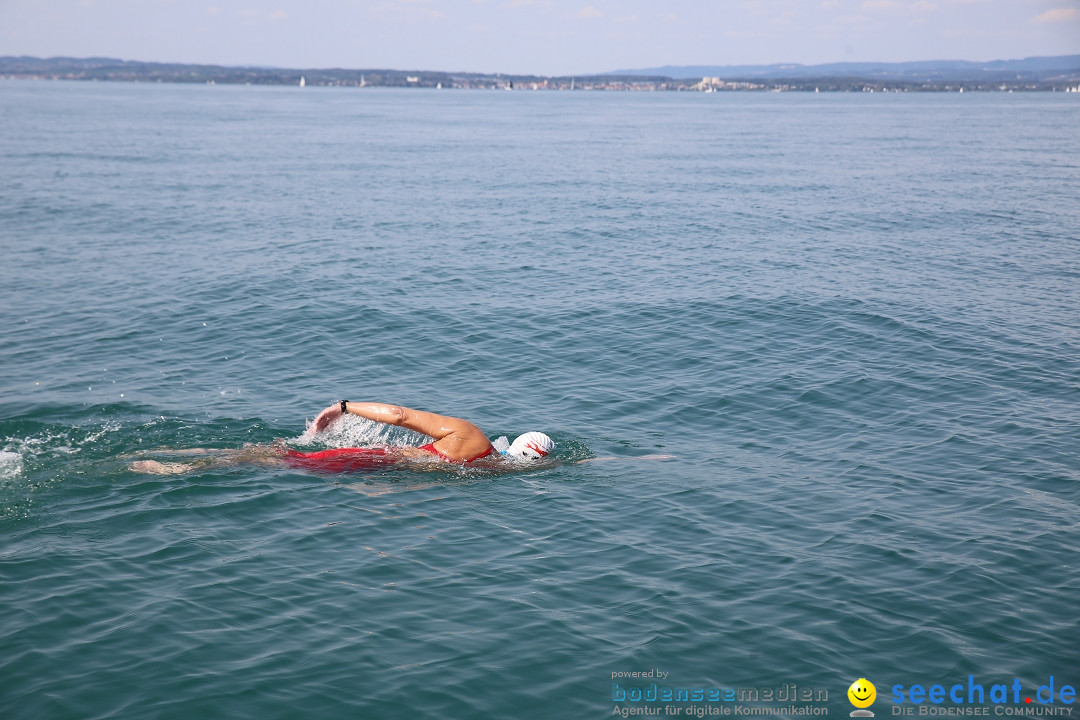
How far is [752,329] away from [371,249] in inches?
699

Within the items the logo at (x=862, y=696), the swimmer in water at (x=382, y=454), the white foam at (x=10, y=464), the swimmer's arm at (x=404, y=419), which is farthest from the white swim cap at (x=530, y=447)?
the white foam at (x=10, y=464)

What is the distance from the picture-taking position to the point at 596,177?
186ft

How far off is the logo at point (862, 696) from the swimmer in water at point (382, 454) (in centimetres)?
693

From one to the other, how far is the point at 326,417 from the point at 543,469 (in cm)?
418

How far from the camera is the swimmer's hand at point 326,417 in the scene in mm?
12750

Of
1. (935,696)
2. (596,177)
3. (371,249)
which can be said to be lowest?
(935,696)

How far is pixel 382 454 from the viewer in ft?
46.1

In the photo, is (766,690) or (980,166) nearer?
(766,690)

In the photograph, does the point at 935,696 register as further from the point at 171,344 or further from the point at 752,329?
the point at 171,344

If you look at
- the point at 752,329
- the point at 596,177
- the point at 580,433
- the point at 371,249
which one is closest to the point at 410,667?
the point at 580,433

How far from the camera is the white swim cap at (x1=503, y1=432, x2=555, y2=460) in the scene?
14445 millimetres

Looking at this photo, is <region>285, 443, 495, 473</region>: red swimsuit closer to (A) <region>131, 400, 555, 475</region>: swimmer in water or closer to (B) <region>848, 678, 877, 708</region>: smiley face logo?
(A) <region>131, 400, 555, 475</region>: swimmer in water

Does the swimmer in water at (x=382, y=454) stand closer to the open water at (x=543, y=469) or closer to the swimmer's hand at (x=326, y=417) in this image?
the swimmer's hand at (x=326, y=417)

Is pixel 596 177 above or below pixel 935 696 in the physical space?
above
